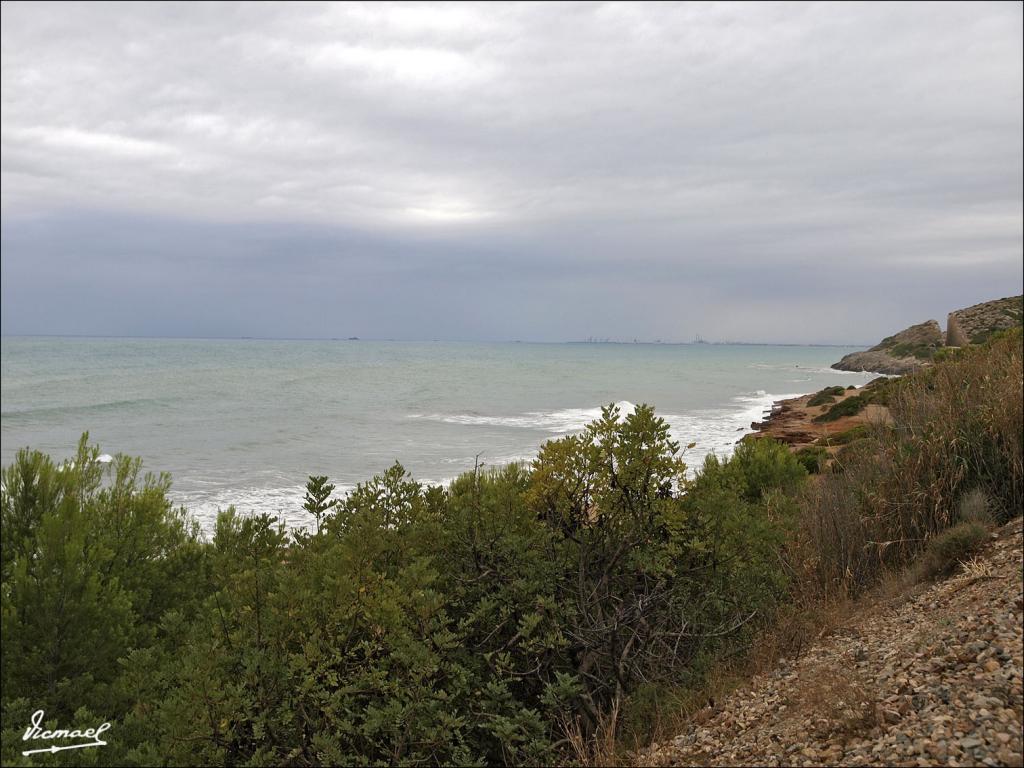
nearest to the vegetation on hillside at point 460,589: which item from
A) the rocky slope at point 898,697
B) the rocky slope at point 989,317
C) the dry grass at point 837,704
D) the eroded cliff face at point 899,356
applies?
the rocky slope at point 898,697

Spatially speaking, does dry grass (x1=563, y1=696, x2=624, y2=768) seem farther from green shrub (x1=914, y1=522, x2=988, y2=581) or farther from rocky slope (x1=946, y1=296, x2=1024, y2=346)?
rocky slope (x1=946, y1=296, x2=1024, y2=346)

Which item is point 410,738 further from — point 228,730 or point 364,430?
point 364,430

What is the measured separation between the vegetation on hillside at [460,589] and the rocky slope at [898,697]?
1.94 ft

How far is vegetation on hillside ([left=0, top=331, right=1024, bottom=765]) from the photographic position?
4359 millimetres

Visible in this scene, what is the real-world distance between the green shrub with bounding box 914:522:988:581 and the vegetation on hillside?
3cm

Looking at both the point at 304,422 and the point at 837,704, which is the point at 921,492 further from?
the point at 304,422

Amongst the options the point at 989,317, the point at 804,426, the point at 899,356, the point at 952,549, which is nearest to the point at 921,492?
the point at 952,549

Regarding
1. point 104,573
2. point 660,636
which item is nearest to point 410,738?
point 660,636

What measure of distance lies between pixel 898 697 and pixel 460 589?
3149 mm

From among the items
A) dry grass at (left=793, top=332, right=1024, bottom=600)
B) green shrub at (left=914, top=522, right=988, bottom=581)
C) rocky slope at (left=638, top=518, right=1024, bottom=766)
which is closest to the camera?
rocky slope at (left=638, top=518, right=1024, bottom=766)

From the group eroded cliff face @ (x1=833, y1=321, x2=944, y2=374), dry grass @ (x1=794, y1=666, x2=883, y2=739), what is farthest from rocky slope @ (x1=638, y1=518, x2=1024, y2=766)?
eroded cliff face @ (x1=833, y1=321, x2=944, y2=374)

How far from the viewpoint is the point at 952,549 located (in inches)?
243

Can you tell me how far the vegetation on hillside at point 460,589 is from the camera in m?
4.36

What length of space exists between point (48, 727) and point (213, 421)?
129 ft
